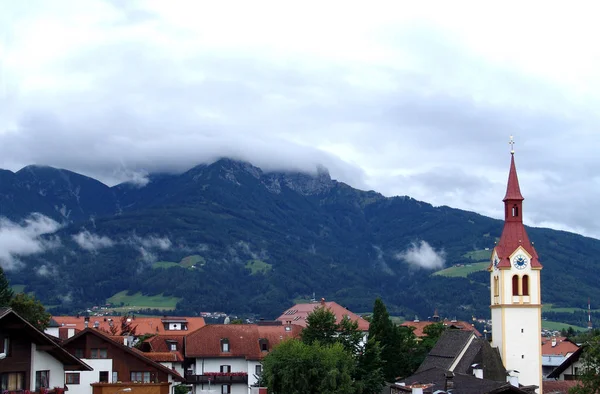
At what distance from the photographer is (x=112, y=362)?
6881 centimetres

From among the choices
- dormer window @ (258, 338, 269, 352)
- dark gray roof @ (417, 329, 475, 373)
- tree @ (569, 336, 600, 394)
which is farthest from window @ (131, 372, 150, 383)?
dormer window @ (258, 338, 269, 352)

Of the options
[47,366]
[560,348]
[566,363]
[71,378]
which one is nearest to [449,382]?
[71,378]

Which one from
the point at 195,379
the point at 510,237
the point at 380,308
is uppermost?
the point at 510,237

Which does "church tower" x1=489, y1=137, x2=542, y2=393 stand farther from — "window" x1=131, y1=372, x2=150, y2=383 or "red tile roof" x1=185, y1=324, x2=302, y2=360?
"window" x1=131, y1=372, x2=150, y2=383

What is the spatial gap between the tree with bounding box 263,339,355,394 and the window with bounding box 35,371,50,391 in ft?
103

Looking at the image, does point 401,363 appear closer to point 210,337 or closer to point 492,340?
point 492,340

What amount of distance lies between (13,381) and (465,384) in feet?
122

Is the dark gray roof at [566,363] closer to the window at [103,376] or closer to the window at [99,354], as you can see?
the window at [99,354]

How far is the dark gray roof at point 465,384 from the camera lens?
6112 cm

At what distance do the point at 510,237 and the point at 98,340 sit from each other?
Result: 157 feet

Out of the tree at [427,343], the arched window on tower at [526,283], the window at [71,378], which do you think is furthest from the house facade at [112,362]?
the tree at [427,343]

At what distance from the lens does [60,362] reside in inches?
1740

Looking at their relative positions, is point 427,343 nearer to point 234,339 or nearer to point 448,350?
point 448,350

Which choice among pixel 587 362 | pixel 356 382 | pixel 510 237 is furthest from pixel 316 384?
pixel 510 237
